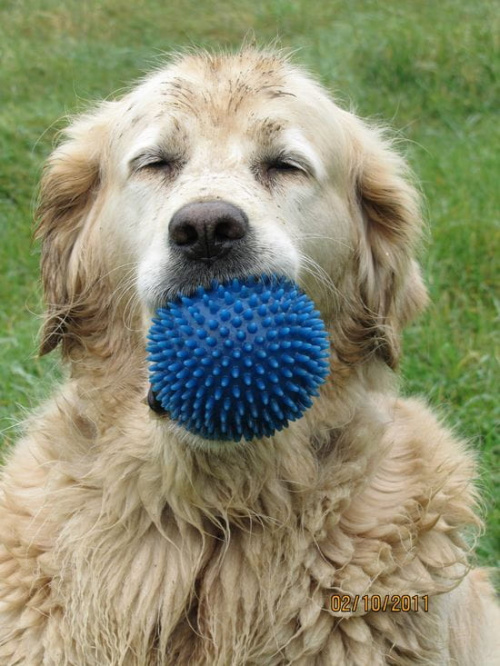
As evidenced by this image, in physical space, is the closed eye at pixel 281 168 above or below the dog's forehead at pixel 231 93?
below

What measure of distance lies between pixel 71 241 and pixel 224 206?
43.8 inches

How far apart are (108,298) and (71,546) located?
3.02 feet

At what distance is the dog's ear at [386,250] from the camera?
3.77m

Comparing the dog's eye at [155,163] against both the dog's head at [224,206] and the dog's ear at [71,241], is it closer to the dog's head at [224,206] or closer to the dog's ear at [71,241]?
the dog's head at [224,206]

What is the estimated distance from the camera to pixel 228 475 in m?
3.37

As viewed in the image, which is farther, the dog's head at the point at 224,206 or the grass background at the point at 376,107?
the grass background at the point at 376,107

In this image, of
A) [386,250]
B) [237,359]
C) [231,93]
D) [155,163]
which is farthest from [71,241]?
[237,359]

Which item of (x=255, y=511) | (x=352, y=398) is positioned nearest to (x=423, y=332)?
(x=352, y=398)

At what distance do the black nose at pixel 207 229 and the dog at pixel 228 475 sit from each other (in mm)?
36

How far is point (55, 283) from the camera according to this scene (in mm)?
3865
